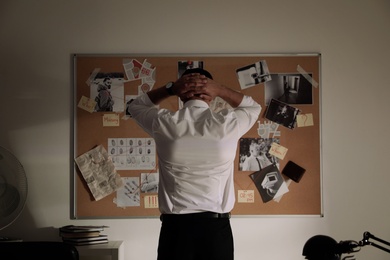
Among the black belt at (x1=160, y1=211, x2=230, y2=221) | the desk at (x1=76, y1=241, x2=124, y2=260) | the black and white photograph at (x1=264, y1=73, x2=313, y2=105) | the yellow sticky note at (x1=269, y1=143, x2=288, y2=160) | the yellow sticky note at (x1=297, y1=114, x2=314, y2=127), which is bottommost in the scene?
the desk at (x1=76, y1=241, x2=124, y2=260)

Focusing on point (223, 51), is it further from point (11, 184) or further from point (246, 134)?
point (11, 184)

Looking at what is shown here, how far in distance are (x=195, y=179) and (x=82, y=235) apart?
4.06 ft

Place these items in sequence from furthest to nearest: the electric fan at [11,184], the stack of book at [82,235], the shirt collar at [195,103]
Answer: the stack of book at [82,235] < the electric fan at [11,184] < the shirt collar at [195,103]

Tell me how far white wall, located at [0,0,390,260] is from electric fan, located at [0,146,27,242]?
1.09 ft

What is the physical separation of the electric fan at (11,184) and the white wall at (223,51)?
1.09 ft

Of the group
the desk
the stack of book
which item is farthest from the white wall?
the desk

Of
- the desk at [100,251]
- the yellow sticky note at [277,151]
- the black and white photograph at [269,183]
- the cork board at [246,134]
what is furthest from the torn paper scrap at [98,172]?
the yellow sticky note at [277,151]

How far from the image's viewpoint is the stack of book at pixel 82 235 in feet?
11.4

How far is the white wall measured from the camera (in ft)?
12.3

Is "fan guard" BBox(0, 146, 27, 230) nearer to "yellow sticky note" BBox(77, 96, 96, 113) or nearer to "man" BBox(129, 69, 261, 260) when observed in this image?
"yellow sticky note" BBox(77, 96, 96, 113)

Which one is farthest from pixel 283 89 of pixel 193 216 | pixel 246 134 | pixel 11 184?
pixel 11 184

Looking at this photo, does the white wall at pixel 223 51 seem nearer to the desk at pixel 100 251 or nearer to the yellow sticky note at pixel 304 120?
the yellow sticky note at pixel 304 120

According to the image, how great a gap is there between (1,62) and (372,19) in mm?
2487

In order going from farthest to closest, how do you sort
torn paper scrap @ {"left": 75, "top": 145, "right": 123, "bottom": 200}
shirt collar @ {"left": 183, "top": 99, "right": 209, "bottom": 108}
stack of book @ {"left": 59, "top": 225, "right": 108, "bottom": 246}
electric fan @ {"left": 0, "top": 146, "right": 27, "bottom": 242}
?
1. torn paper scrap @ {"left": 75, "top": 145, "right": 123, "bottom": 200}
2. stack of book @ {"left": 59, "top": 225, "right": 108, "bottom": 246}
3. electric fan @ {"left": 0, "top": 146, "right": 27, "bottom": 242}
4. shirt collar @ {"left": 183, "top": 99, "right": 209, "bottom": 108}
